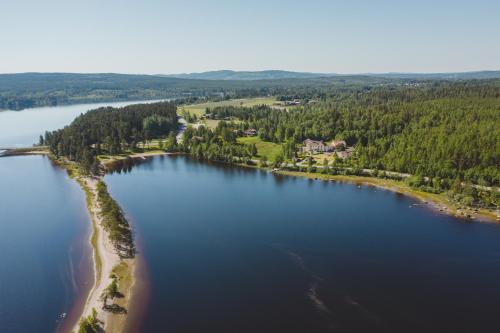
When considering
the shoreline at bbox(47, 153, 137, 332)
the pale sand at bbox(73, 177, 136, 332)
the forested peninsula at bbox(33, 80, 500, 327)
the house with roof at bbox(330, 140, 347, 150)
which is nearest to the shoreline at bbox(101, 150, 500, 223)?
the forested peninsula at bbox(33, 80, 500, 327)

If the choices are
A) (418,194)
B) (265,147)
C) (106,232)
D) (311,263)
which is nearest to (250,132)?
(265,147)

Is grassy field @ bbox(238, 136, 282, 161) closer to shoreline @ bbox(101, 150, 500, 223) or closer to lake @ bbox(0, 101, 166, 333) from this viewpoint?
shoreline @ bbox(101, 150, 500, 223)

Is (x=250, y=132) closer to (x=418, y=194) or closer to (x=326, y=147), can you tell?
(x=326, y=147)

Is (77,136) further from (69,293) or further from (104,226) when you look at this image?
(69,293)

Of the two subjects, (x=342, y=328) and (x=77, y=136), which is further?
(x=77, y=136)

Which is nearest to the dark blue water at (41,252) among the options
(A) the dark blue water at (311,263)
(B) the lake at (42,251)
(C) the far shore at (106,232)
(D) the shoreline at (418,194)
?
(B) the lake at (42,251)

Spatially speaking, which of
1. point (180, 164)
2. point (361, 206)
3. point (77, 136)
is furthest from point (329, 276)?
point (77, 136)
